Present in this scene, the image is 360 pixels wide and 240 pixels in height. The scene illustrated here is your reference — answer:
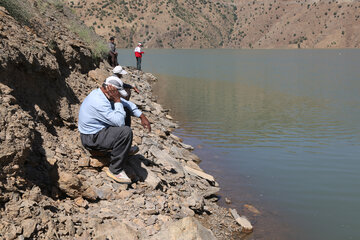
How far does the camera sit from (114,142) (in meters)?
5.59

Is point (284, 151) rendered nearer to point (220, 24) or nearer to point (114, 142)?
point (114, 142)

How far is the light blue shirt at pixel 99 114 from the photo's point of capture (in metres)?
5.57

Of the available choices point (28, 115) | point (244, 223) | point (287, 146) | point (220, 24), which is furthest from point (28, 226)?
point (220, 24)

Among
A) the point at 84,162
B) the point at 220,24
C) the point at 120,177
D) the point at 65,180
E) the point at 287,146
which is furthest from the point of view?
the point at 220,24

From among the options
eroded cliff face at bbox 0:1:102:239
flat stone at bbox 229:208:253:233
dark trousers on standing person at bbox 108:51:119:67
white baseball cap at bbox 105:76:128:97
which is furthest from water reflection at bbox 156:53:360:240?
eroded cliff face at bbox 0:1:102:239

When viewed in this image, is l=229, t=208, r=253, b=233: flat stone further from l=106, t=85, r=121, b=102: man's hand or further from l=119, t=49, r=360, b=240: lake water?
l=106, t=85, r=121, b=102: man's hand

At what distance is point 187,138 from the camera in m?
13.2

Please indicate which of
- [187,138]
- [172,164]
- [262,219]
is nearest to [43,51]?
[172,164]

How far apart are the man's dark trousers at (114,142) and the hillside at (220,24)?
109 m

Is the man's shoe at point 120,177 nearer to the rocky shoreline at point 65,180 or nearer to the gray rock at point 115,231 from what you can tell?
the rocky shoreline at point 65,180

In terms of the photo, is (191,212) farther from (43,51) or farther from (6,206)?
(43,51)

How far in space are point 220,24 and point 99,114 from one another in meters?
149

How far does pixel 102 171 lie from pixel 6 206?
6.71 ft

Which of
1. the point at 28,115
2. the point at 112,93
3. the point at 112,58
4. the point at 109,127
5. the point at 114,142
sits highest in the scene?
the point at 112,58
